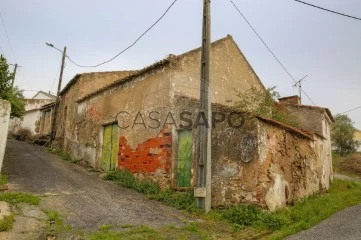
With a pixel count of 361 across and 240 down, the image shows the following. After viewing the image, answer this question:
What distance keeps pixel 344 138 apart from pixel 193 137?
2469cm

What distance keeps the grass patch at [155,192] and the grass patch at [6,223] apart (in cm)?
413

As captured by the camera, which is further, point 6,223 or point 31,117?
point 31,117

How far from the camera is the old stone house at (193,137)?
26.9ft

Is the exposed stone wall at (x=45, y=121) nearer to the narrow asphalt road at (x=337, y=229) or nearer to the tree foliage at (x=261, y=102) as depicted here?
the tree foliage at (x=261, y=102)

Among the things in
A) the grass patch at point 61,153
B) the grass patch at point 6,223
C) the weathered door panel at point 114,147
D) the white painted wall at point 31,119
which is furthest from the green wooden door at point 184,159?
the white painted wall at point 31,119

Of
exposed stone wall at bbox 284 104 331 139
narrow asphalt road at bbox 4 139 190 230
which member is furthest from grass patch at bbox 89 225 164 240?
exposed stone wall at bbox 284 104 331 139

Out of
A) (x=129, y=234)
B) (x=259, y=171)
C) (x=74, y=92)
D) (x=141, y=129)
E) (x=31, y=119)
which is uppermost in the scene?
(x=74, y=92)

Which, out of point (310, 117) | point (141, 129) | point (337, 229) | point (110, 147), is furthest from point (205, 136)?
point (310, 117)

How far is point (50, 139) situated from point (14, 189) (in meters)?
13.9

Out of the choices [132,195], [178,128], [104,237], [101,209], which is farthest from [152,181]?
[104,237]

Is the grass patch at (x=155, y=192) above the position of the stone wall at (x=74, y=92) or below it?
below

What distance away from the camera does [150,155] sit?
1077 centimetres

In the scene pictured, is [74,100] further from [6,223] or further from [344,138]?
[344,138]

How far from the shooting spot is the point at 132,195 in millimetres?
9680
